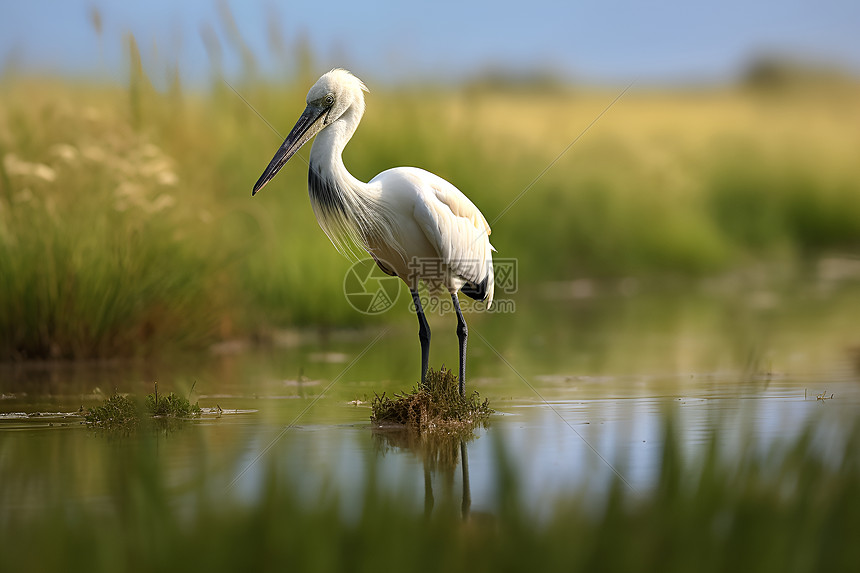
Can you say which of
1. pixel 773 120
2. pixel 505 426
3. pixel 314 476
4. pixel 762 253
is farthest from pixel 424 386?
pixel 773 120

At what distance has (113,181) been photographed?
9867 mm

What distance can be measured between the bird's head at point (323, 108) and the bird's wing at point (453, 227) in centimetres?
68

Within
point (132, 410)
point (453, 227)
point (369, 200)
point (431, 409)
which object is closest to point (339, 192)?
point (369, 200)

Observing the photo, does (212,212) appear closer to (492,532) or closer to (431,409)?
(431,409)

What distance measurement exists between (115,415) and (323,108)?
2.25m

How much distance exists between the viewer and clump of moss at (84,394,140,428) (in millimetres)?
6262

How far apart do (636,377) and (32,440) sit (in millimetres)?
4383

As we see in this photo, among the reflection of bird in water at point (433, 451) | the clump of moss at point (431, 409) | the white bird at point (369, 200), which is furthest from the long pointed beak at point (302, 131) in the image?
the reflection of bird in water at point (433, 451)

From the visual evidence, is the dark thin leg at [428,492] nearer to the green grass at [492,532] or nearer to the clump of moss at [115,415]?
the green grass at [492,532]

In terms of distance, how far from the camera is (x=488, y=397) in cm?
739

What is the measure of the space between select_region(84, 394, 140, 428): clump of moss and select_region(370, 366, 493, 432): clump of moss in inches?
55.3

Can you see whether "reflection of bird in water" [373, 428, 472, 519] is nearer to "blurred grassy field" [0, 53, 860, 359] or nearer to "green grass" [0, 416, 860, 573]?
"green grass" [0, 416, 860, 573]

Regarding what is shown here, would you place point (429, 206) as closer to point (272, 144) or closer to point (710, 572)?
point (710, 572)

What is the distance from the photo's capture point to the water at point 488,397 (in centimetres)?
450
